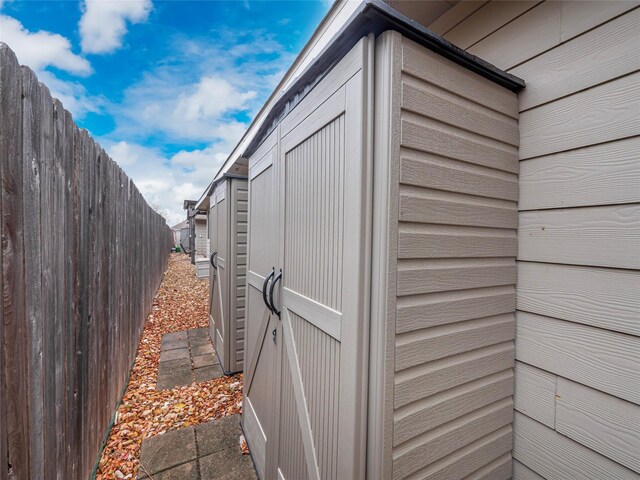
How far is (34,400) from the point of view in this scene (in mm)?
1072

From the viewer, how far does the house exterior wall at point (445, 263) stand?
925mm

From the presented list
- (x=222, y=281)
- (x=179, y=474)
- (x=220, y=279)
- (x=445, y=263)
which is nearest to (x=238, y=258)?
(x=222, y=281)

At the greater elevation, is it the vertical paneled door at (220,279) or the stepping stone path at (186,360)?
the vertical paneled door at (220,279)

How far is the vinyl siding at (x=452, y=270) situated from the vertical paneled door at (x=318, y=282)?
13cm

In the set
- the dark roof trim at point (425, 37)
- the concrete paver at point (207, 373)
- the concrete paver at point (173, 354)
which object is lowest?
the concrete paver at point (207, 373)

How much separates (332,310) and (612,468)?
3.85 feet

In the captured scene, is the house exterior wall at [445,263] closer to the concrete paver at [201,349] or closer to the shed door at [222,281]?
the shed door at [222,281]

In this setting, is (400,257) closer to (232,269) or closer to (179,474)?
(179,474)

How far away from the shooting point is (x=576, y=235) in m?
1.11

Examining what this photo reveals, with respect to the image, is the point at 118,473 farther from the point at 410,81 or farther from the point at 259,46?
the point at 259,46

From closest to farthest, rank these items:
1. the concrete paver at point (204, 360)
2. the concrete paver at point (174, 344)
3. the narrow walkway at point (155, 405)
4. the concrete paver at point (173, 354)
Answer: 1. the narrow walkway at point (155, 405)
2. the concrete paver at point (204, 360)
3. the concrete paver at point (173, 354)
4. the concrete paver at point (174, 344)

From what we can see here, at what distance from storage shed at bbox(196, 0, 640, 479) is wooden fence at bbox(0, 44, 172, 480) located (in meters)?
1.02

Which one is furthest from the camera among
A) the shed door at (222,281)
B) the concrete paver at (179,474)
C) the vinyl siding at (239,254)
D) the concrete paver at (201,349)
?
the concrete paver at (201,349)

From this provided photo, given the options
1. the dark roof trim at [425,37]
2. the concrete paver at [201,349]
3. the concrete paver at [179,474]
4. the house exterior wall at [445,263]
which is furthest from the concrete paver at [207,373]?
the dark roof trim at [425,37]
